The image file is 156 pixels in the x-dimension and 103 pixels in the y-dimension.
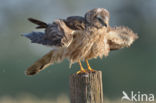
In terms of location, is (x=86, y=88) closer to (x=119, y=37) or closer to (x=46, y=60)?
(x=46, y=60)

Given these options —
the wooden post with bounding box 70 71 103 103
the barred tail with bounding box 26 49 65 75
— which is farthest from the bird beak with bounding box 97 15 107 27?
the wooden post with bounding box 70 71 103 103

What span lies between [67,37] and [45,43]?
42cm

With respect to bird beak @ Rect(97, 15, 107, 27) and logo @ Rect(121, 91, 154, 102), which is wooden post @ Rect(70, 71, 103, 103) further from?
logo @ Rect(121, 91, 154, 102)

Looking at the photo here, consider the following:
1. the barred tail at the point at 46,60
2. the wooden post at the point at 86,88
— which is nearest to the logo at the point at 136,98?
the barred tail at the point at 46,60

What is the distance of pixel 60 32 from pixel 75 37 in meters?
0.24

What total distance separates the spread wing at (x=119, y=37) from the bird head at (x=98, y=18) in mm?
393

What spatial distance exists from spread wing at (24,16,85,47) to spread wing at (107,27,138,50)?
65cm

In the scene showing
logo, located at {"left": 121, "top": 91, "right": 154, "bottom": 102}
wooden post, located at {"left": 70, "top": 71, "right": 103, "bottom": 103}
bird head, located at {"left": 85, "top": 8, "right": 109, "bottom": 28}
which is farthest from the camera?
logo, located at {"left": 121, "top": 91, "right": 154, "bottom": 102}

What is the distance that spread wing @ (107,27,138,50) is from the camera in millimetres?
6578

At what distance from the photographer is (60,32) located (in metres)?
6.00

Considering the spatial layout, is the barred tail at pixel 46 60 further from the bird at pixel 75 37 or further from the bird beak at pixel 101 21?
the bird beak at pixel 101 21

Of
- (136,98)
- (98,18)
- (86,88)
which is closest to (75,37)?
(98,18)

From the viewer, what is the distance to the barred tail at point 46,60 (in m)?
6.23

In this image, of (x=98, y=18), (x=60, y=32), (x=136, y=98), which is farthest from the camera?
(x=136, y=98)
